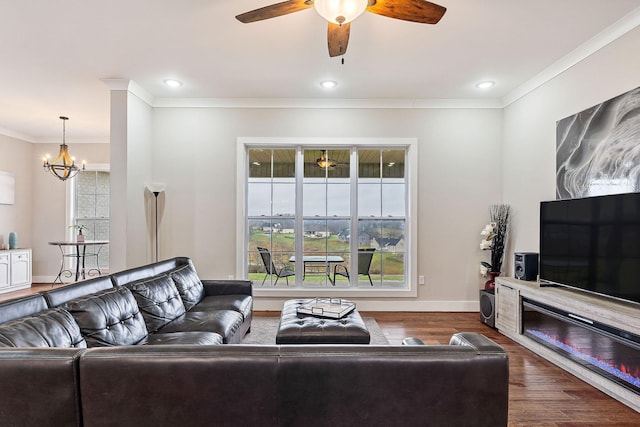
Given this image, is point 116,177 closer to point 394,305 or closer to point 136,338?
point 136,338

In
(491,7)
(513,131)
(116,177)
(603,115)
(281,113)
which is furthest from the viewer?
(281,113)

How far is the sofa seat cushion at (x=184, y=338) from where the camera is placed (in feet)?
7.47

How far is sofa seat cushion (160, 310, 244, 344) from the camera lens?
2.56 m

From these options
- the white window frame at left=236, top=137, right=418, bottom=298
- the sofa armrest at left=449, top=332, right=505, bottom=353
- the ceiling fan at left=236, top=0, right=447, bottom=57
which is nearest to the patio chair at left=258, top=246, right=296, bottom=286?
the white window frame at left=236, top=137, right=418, bottom=298

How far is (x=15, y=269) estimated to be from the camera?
593cm

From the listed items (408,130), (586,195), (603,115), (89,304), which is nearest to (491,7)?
(603,115)

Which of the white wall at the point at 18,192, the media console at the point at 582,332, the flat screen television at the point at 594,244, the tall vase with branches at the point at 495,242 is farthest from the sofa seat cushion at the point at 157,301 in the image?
the white wall at the point at 18,192

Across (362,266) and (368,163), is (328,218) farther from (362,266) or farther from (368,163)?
(368,163)

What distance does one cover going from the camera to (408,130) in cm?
466

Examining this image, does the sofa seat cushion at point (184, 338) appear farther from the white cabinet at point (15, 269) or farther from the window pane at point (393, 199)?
the white cabinet at point (15, 269)

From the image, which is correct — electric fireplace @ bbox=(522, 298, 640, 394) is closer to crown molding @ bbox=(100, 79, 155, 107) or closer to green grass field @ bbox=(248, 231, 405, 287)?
green grass field @ bbox=(248, 231, 405, 287)

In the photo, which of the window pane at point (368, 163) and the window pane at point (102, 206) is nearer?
the window pane at point (368, 163)

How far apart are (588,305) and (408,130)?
284 cm

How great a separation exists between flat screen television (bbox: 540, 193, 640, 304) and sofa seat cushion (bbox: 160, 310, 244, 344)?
2.89 m
